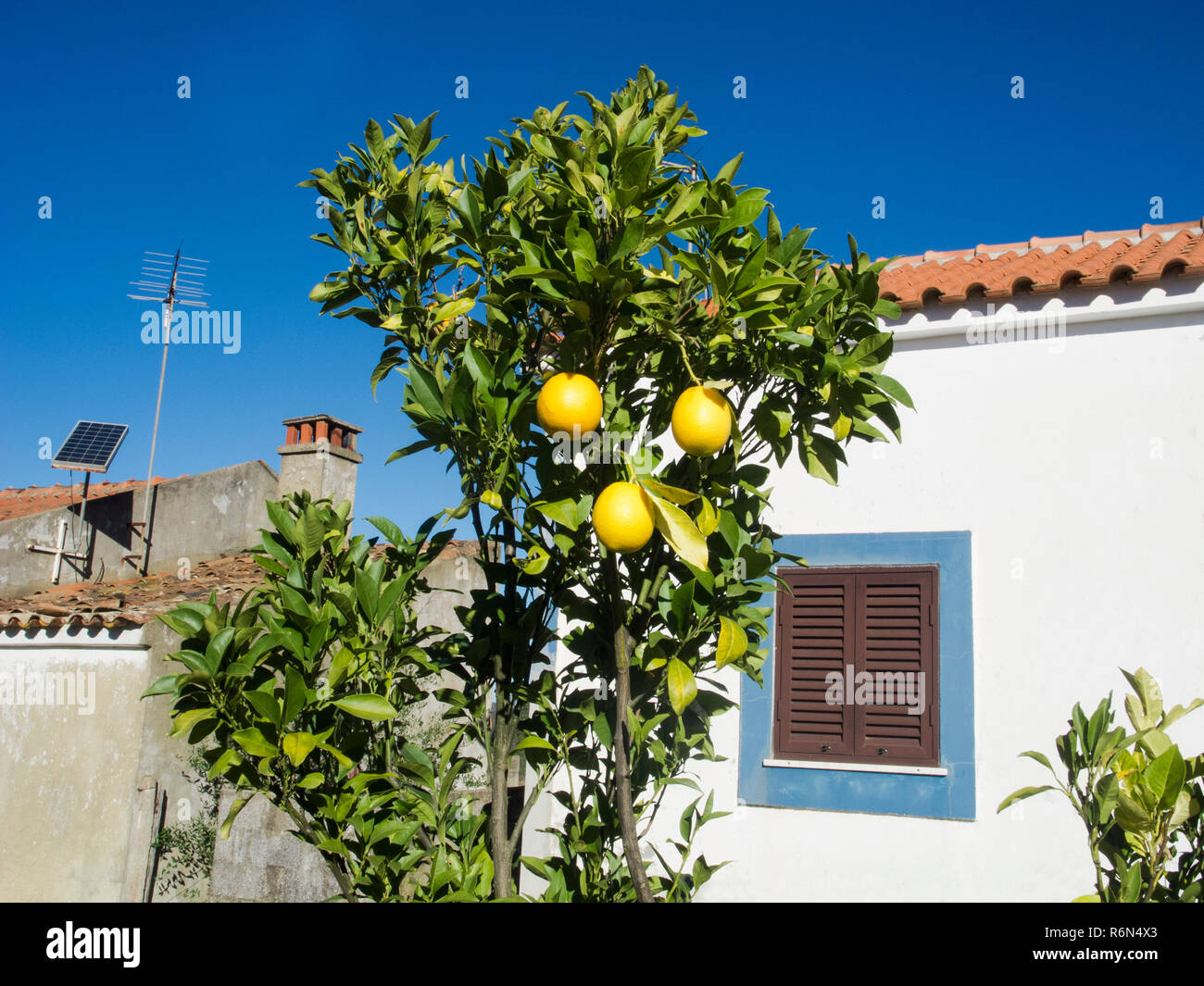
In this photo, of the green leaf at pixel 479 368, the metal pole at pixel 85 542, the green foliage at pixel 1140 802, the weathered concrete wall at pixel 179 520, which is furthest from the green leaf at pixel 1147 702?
the metal pole at pixel 85 542

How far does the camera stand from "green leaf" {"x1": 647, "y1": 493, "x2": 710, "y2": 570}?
4.73 ft

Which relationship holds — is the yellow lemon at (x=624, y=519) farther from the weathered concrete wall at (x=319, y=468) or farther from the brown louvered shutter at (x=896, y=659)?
the weathered concrete wall at (x=319, y=468)

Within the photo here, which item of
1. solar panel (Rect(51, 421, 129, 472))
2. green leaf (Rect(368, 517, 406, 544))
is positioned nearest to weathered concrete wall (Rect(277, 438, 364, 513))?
solar panel (Rect(51, 421, 129, 472))

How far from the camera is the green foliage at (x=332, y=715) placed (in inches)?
69.3

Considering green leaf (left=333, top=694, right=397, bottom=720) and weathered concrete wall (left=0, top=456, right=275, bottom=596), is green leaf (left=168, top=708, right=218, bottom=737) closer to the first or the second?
green leaf (left=333, top=694, right=397, bottom=720)

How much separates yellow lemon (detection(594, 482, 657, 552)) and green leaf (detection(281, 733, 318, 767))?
78 centimetres

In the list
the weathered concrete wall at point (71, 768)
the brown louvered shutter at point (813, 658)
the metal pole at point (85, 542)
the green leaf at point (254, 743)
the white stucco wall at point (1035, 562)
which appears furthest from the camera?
the metal pole at point (85, 542)

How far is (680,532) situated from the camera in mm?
1459

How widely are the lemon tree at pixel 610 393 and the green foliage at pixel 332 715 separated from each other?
147 millimetres

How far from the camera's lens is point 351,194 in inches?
86.4

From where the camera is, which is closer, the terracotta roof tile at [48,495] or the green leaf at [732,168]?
the green leaf at [732,168]
